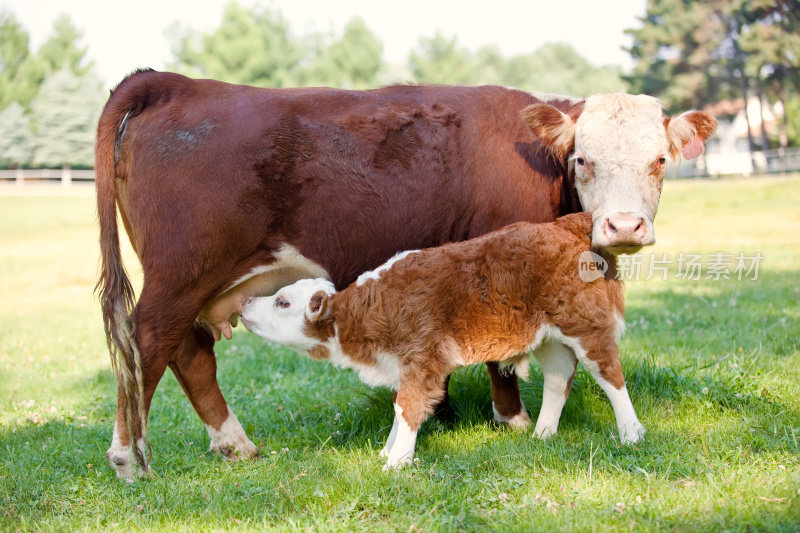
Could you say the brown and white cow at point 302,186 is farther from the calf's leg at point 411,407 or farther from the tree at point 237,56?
the tree at point 237,56

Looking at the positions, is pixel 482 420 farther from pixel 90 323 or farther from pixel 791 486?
pixel 90 323

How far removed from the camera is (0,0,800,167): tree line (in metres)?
46.2

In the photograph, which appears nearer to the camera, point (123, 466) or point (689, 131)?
point (123, 466)

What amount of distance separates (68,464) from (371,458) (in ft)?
6.87

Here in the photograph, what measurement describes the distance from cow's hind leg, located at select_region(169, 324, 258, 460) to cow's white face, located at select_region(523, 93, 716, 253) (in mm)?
2716

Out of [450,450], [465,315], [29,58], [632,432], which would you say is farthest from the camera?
[29,58]

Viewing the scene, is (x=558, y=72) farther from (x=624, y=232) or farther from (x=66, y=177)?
(x=624, y=232)

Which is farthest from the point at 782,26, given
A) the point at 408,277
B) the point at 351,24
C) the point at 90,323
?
the point at 408,277

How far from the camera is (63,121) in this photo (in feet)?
162

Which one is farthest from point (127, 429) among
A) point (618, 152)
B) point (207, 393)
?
point (618, 152)

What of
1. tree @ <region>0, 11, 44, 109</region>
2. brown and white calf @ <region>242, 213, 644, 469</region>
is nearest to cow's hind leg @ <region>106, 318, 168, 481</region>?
brown and white calf @ <region>242, 213, 644, 469</region>

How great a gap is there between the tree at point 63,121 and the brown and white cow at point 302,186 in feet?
158

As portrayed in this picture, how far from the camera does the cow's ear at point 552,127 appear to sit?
488 centimetres

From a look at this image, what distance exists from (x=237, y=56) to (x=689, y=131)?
5412cm
